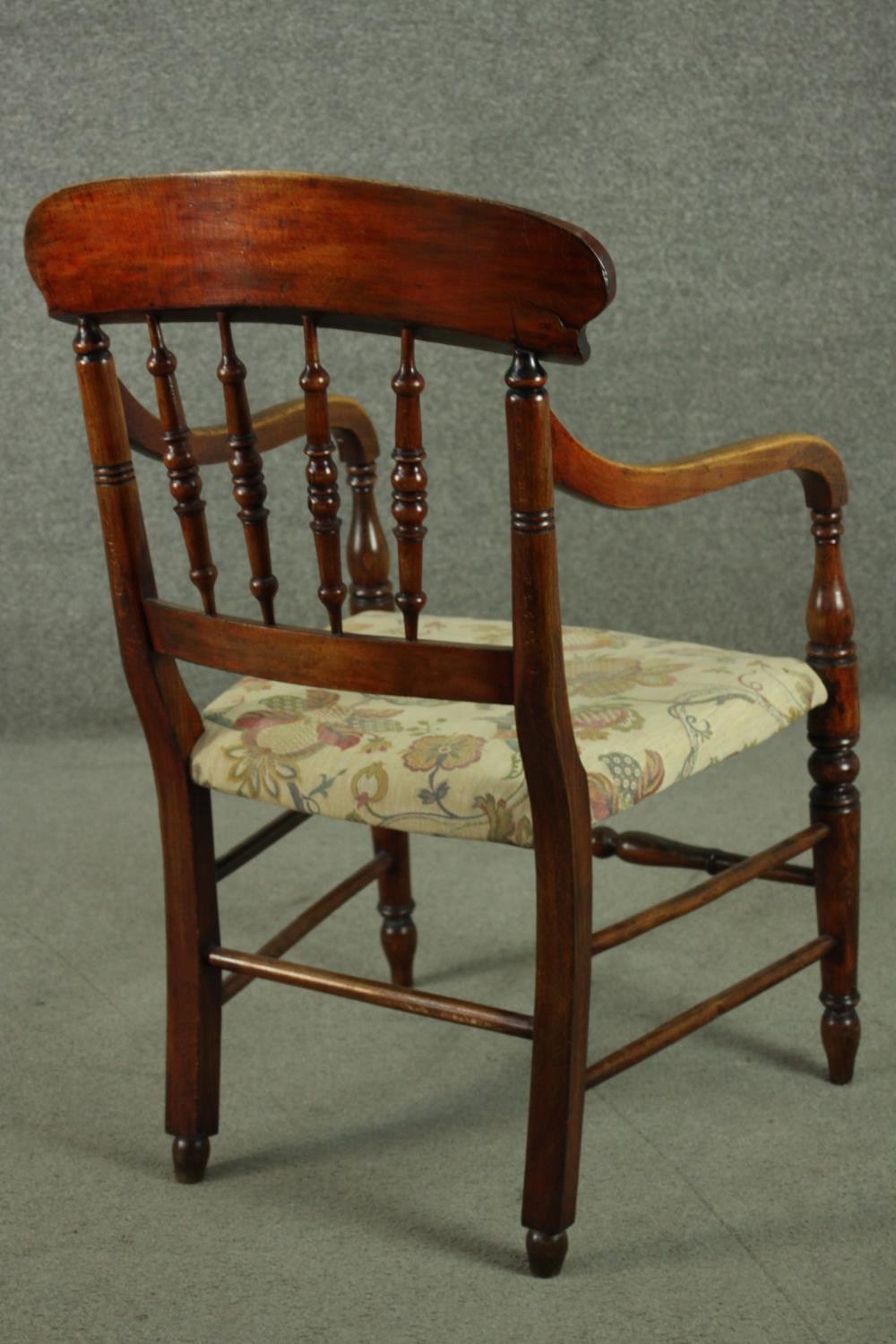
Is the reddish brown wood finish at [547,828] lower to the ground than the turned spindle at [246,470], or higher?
lower

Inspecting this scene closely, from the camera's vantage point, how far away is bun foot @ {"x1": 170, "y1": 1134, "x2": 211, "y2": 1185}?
137cm

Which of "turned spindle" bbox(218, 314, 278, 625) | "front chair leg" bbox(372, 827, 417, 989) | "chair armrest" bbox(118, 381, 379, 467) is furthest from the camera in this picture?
"front chair leg" bbox(372, 827, 417, 989)

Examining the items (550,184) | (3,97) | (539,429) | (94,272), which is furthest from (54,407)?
(539,429)

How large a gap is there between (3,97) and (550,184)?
2.73ft

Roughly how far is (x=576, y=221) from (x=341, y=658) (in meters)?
1.58

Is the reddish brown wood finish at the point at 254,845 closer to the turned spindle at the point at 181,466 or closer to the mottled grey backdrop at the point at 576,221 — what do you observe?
the turned spindle at the point at 181,466

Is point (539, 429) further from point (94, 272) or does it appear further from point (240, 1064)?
point (240, 1064)

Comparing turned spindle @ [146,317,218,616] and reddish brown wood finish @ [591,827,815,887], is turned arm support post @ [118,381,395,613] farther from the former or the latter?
reddish brown wood finish @ [591,827,815,887]

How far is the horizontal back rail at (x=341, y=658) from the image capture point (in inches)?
43.1

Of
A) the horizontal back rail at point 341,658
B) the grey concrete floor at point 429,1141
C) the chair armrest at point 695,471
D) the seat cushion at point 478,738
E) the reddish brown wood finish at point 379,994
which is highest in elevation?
the chair armrest at point 695,471

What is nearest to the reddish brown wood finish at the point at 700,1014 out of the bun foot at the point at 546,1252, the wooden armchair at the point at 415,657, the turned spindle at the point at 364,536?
the wooden armchair at the point at 415,657

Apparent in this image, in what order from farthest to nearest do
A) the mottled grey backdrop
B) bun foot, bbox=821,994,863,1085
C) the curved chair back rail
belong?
the mottled grey backdrop → bun foot, bbox=821,994,863,1085 → the curved chair back rail

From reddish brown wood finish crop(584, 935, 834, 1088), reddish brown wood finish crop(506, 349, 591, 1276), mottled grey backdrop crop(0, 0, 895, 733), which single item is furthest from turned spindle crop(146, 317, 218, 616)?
mottled grey backdrop crop(0, 0, 895, 733)

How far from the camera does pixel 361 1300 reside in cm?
121
